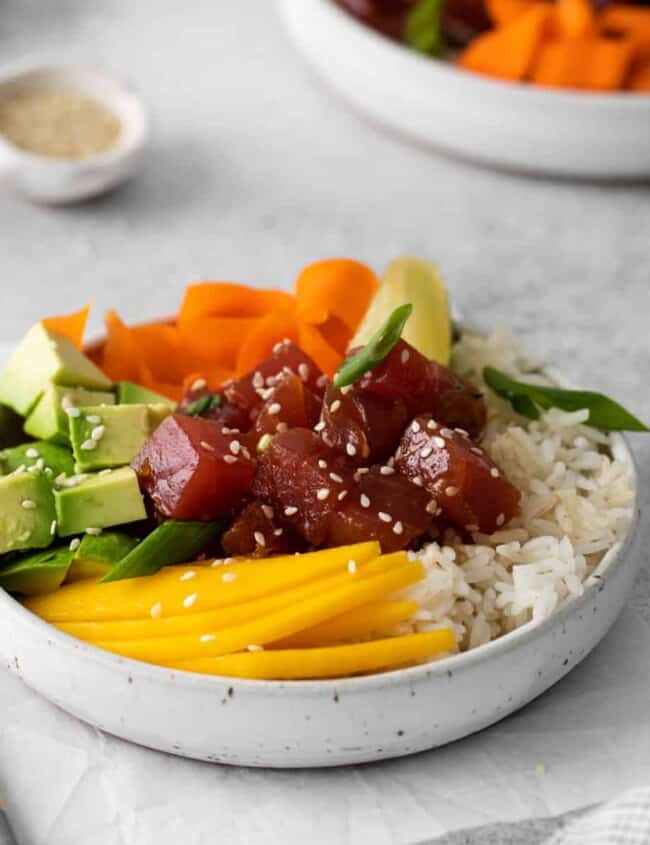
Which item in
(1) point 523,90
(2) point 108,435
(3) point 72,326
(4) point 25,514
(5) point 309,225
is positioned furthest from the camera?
(5) point 309,225

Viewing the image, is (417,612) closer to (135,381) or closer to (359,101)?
(135,381)

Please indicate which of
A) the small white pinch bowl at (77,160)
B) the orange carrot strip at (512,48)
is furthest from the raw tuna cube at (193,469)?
the orange carrot strip at (512,48)

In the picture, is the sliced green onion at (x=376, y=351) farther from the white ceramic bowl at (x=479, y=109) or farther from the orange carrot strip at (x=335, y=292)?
the white ceramic bowl at (x=479, y=109)

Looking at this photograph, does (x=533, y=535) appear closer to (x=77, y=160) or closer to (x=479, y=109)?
(x=479, y=109)

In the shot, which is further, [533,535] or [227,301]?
[227,301]

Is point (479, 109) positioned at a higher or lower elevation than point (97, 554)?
higher

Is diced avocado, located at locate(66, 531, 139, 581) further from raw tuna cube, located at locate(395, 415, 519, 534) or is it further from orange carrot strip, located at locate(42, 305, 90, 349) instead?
orange carrot strip, located at locate(42, 305, 90, 349)

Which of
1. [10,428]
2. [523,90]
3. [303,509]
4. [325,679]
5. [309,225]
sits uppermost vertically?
[523,90]

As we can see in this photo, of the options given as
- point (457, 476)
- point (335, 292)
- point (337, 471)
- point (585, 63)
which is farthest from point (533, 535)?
point (585, 63)
